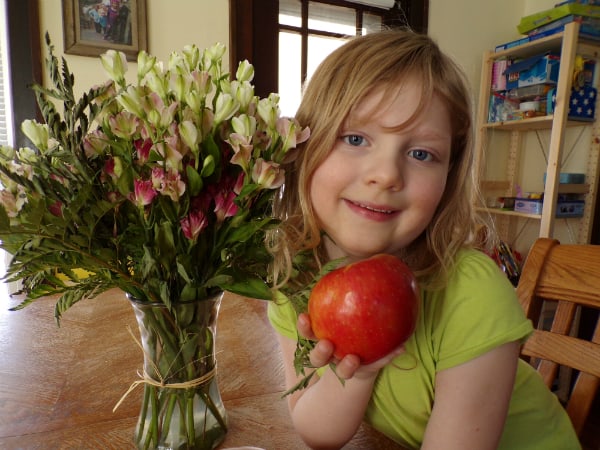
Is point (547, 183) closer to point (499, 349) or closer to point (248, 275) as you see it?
point (499, 349)

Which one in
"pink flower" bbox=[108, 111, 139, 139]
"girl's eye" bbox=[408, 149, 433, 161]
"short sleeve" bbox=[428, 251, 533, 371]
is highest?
"pink flower" bbox=[108, 111, 139, 139]

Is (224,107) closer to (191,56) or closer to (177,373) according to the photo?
(191,56)

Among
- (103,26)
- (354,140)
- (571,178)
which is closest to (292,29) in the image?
(103,26)

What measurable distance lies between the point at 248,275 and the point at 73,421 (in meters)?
0.37

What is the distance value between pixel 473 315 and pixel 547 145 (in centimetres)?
252

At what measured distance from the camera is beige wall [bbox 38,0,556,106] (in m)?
1.91

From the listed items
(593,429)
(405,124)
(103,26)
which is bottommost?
(593,429)

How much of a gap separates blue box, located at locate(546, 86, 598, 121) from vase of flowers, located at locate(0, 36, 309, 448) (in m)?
2.31

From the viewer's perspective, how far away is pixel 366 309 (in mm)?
429

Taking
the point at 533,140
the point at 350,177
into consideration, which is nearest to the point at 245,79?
the point at 350,177

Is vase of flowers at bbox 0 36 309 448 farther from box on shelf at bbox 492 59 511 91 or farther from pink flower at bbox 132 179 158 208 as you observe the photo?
box on shelf at bbox 492 59 511 91

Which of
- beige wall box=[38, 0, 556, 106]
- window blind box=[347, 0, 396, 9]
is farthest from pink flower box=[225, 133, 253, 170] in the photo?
window blind box=[347, 0, 396, 9]

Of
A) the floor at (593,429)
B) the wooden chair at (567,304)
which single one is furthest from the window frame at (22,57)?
the floor at (593,429)

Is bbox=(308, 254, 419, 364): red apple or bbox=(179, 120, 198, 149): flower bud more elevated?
bbox=(179, 120, 198, 149): flower bud
